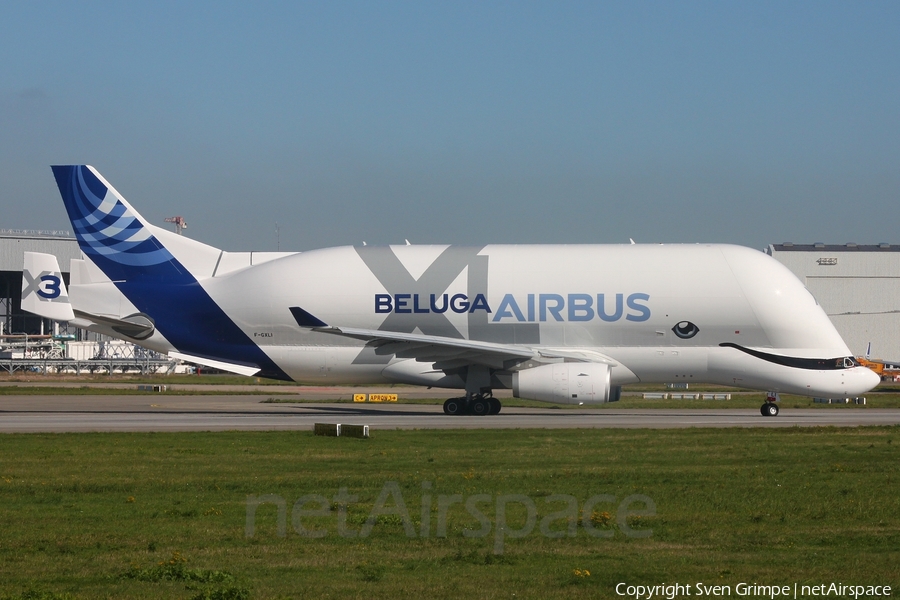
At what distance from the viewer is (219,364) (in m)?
38.8

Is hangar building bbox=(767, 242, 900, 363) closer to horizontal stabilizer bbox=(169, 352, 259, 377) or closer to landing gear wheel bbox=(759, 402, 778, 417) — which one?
landing gear wheel bbox=(759, 402, 778, 417)

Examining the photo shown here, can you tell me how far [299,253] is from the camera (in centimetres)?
4059

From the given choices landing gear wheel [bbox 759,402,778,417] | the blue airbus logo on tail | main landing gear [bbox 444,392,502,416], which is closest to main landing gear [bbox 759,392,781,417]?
landing gear wheel [bbox 759,402,778,417]

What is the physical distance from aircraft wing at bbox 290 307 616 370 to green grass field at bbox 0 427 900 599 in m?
10.4

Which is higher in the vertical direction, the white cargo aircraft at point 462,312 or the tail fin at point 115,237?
the tail fin at point 115,237

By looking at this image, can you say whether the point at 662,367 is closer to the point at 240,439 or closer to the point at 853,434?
the point at 853,434

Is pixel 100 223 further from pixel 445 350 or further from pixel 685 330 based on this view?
pixel 685 330

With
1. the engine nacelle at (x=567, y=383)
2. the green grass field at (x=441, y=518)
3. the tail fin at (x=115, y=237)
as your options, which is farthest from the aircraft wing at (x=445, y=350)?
the green grass field at (x=441, y=518)

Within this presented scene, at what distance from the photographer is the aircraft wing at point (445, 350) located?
35.2m

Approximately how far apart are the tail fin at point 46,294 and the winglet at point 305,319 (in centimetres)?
881

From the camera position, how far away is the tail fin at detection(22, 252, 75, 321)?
3809 centimetres

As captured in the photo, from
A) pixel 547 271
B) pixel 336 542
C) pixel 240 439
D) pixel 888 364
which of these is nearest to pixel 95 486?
pixel 336 542

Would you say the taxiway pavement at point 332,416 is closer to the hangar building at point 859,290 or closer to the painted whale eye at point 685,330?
the painted whale eye at point 685,330

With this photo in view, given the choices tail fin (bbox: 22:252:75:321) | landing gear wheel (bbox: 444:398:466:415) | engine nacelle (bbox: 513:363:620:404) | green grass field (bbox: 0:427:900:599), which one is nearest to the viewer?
green grass field (bbox: 0:427:900:599)
